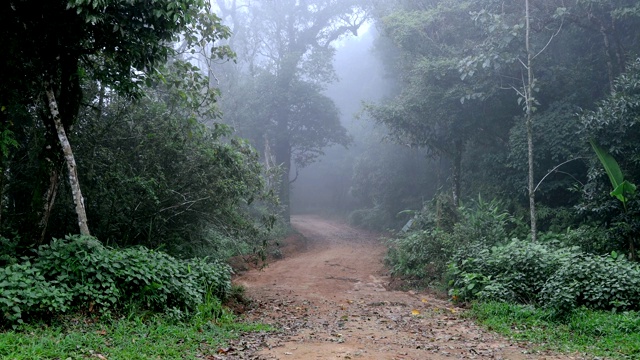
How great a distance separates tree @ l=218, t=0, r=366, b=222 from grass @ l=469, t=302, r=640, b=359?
64.8ft

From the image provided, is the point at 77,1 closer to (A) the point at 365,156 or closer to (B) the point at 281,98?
(B) the point at 281,98

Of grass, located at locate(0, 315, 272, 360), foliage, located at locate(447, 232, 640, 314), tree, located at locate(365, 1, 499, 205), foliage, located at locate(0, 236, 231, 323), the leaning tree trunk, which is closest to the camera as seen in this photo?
grass, located at locate(0, 315, 272, 360)

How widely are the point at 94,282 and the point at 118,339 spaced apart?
1.49m

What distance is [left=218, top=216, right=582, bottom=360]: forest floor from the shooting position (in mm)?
6809

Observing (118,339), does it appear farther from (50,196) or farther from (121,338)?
(50,196)

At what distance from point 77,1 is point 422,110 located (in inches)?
602

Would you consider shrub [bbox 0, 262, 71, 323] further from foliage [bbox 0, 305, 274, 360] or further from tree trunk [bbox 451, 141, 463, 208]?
tree trunk [bbox 451, 141, 463, 208]

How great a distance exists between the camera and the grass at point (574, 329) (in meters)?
6.86

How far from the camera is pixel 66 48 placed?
27.9 feet

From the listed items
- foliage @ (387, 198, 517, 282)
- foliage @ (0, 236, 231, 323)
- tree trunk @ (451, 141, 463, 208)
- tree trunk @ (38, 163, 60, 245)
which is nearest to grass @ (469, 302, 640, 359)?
foliage @ (387, 198, 517, 282)

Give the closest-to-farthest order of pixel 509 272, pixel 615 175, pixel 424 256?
pixel 509 272 < pixel 615 175 < pixel 424 256

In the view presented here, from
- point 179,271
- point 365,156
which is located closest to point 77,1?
point 179,271

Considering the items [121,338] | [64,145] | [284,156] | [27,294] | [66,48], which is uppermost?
[284,156]

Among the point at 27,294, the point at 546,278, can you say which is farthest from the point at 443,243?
the point at 27,294
